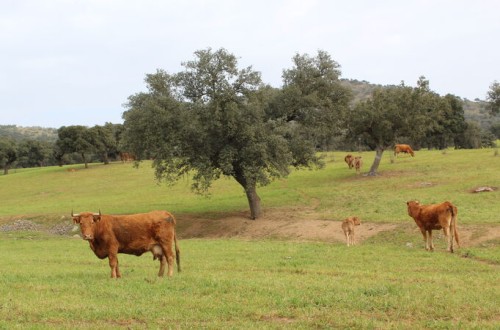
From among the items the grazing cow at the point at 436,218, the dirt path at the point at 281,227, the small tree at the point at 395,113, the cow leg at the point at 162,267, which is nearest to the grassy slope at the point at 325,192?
the dirt path at the point at 281,227

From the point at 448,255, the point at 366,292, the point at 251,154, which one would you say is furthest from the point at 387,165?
the point at 366,292

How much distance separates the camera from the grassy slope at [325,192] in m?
30.6

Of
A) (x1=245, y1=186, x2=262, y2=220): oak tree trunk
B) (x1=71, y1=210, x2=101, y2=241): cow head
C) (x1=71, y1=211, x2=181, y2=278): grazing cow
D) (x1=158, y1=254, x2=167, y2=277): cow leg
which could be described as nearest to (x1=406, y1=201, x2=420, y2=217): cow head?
(x1=71, y1=211, x2=181, y2=278): grazing cow

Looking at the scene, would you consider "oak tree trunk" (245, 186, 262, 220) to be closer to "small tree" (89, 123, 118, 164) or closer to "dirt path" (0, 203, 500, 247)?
"dirt path" (0, 203, 500, 247)

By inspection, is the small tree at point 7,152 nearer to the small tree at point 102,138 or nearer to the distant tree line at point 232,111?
the small tree at point 102,138

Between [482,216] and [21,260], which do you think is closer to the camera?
[21,260]

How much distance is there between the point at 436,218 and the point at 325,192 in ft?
66.0

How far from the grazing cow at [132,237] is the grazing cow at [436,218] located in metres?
10.6

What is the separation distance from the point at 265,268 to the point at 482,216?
1408 centimetres

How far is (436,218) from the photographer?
19.1 metres

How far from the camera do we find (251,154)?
30031 millimetres

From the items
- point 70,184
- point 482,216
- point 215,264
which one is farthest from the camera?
point 70,184

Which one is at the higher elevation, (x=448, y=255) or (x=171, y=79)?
(x=171, y=79)

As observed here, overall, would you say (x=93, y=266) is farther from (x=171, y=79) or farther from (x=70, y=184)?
(x=70, y=184)
